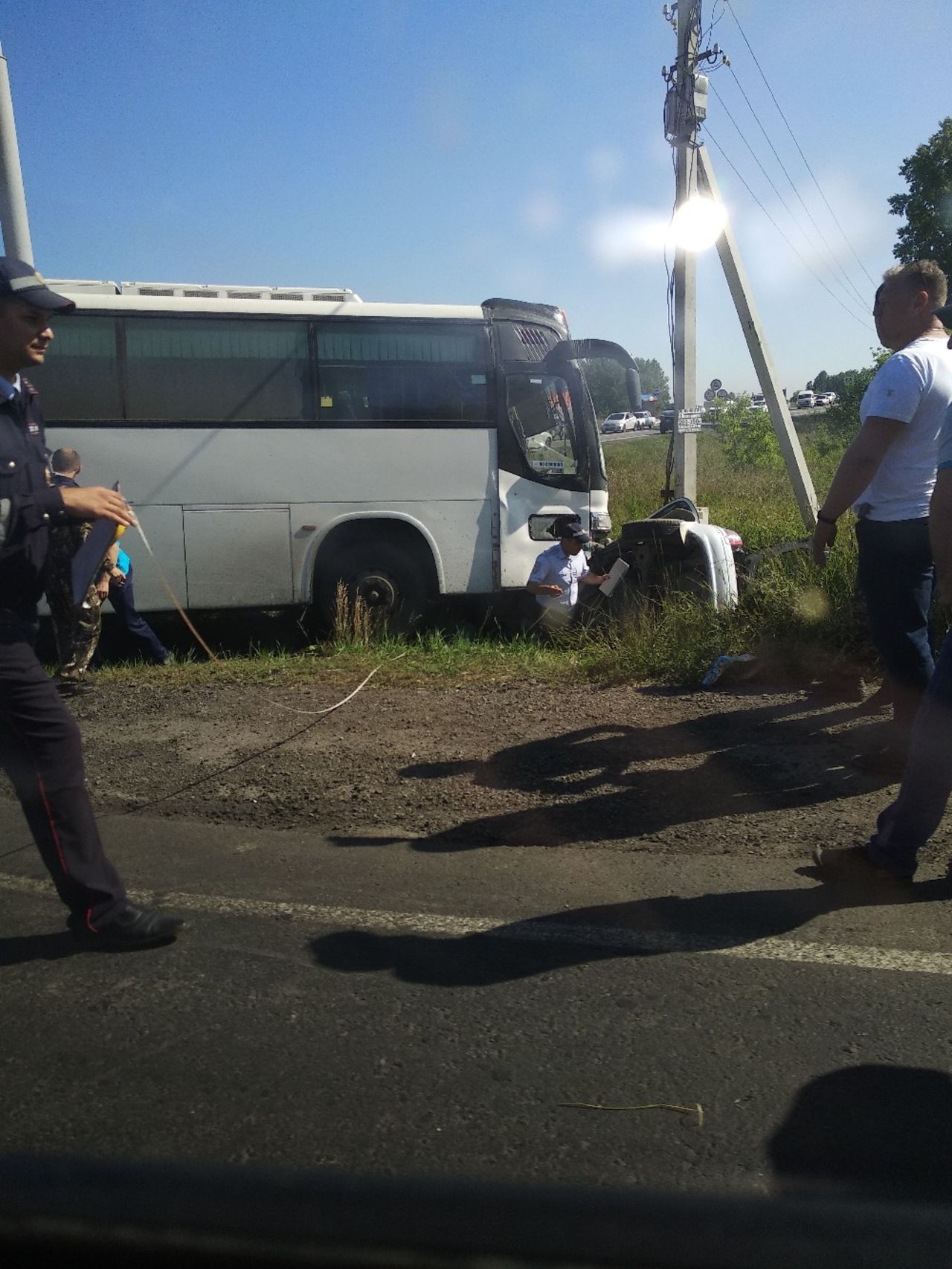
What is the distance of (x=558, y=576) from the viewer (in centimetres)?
994

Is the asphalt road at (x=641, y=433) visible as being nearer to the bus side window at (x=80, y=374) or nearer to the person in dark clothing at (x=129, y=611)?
the bus side window at (x=80, y=374)

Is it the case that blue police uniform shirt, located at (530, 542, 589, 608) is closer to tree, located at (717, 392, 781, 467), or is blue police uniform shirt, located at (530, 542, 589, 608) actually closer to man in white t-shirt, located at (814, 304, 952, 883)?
man in white t-shirt, located at (814, 304, 952, 883)

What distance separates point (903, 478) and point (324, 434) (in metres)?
6.96

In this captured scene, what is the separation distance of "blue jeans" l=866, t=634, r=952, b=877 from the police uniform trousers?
8.42ft

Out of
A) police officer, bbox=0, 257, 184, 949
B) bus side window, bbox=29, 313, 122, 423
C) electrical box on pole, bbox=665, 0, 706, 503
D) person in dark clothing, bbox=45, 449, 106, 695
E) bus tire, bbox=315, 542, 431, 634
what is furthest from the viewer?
electrical box on pole, bbox=665, 0, 706, 503

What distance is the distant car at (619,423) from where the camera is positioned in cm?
7731

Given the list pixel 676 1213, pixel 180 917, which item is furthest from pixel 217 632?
pixel 676 1213

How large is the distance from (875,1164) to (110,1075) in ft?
5.97

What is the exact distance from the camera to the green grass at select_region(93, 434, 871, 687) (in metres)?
7.57

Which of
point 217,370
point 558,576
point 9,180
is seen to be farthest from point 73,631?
point 9,180

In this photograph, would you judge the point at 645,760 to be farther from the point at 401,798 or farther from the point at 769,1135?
the point at 769,1135

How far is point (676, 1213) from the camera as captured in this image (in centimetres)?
92

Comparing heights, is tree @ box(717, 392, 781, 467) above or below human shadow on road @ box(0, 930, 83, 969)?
above

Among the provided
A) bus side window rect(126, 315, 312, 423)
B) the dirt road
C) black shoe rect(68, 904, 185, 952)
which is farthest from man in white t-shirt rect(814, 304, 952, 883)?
bus side window rect(126, 315, 312, 423)
